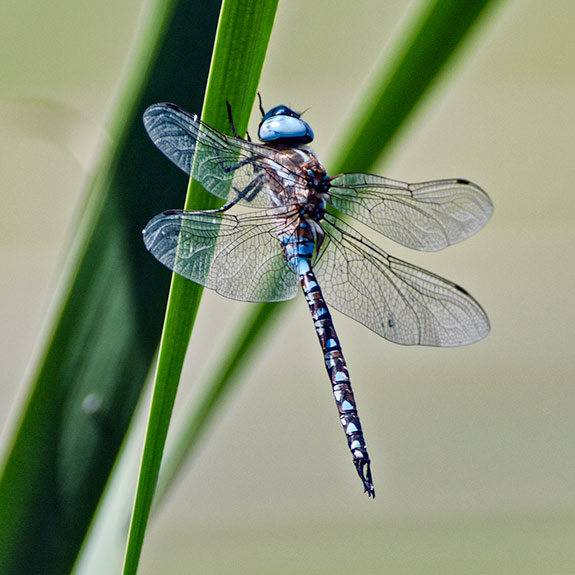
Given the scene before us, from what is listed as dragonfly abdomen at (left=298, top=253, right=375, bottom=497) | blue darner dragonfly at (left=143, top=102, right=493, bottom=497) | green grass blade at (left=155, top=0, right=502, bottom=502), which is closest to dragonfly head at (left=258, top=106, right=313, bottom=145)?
blue darner dragonfly at (left=143, top=102, right=493, bottom=497)

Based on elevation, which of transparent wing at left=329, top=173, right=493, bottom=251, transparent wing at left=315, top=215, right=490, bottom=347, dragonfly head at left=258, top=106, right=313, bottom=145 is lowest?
transparent wing at left=315, top=215, right=490, bottom=347

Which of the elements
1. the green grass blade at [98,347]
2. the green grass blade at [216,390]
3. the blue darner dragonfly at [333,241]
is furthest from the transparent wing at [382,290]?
the green grass blade at [98,347]

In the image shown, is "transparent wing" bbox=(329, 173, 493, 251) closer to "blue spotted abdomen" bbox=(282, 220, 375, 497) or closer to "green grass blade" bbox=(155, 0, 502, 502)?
"blue spotted abdomen" bbox=(282, 220, 375, 497)

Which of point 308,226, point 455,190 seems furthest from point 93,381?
point 455,190

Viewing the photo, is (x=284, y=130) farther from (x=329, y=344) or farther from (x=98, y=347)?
(x=98, y=347)

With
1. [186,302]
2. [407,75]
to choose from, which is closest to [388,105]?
[407,75]

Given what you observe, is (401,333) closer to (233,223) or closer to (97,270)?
(233,223)

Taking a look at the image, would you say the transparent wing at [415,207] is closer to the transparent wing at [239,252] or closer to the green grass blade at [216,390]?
the transparent wing at [239,252]
